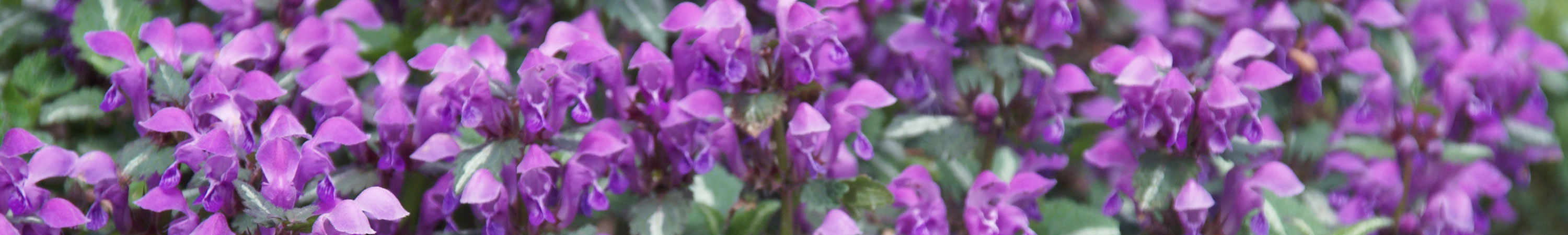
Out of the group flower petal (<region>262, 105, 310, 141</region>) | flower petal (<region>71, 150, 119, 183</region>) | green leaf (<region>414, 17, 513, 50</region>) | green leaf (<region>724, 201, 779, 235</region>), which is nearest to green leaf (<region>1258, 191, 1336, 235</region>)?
green leaf (<region>724, 201, 779, 235</region>)

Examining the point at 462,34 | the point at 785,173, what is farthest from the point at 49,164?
the point at 785,173

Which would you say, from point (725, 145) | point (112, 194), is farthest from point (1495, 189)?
point (112, 194)

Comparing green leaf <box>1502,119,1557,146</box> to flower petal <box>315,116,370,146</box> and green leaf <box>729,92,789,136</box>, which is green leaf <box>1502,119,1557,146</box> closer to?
green leaf <box>729,92,789,136</box>

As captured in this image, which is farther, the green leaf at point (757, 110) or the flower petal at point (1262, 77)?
the flower petal at point (1262, 77)

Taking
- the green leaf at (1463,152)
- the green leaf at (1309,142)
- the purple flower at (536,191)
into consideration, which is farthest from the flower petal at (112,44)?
the green leaf at (1463,152)

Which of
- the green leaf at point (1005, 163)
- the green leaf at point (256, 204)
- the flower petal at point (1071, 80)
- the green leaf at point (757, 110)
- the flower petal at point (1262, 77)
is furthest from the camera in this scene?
the green leaf at point (1005, 163)

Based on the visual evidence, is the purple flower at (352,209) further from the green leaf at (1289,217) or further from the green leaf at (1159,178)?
the green leaf at (1289,217)

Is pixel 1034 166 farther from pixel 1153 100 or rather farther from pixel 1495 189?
pixel 1495 189

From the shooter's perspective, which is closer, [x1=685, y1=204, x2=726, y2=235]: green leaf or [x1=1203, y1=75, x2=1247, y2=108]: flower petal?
[x1=1203, y1=75, x2=1247, y2=108]: flower petal

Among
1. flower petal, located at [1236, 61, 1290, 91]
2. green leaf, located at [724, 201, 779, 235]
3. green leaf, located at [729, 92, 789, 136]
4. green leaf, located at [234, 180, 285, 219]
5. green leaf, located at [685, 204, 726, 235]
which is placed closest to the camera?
green leaf, located at [234, 180, 285, 219]
